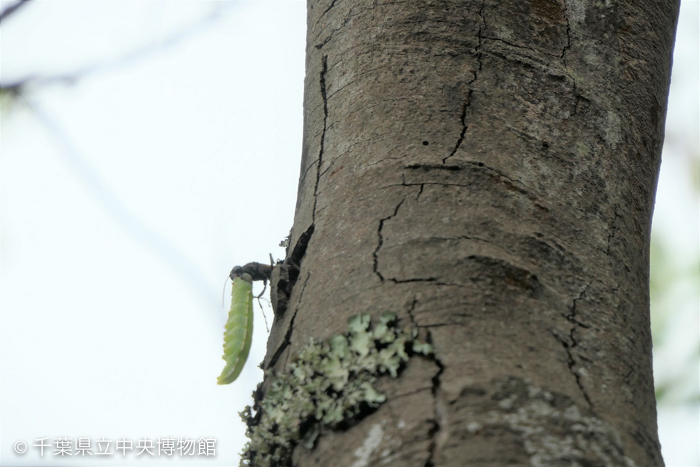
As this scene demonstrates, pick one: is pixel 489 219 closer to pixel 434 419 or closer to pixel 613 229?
pixel 613 229

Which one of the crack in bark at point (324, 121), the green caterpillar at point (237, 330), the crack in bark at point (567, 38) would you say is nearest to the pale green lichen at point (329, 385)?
the crack in bark at point (324, 121)

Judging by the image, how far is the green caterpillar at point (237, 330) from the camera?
5.31 ft

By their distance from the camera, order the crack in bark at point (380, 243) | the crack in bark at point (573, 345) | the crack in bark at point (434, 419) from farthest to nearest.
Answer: the crack in bark at point (380, 243) → the crack in bark at point (573, 345) → the crack in bark at point (434, 419)

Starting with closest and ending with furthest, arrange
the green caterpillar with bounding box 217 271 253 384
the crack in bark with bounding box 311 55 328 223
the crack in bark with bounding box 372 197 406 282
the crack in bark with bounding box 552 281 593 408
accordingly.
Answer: the crack in bark with bounding box 552 281 593 408, the crack in bark with bounding box 372 197 406 282, the crack in bark with bounding box 311 55 328 223, the green caterpillar with bounding box 217 271 253 384

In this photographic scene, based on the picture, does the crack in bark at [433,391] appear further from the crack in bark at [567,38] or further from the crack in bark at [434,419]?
the crack in bark at [567,38]

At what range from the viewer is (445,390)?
98cm

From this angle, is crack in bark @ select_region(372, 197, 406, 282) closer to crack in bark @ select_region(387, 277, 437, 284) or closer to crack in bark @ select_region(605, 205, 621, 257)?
crack in bark @ select_region(387, 277, 437, 284)

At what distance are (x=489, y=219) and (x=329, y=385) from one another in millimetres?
371

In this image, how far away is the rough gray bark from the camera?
0.98 metres

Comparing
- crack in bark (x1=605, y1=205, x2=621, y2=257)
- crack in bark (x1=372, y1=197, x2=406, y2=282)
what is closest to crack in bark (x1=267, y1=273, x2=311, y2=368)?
crack in bark (x1=372, y1=197, x2=406, y2=282)

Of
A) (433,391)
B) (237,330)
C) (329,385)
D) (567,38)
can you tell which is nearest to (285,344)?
(329,385)

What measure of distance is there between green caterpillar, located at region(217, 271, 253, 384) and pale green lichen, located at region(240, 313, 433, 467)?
45 centimetres

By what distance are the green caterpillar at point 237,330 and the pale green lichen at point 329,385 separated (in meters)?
0.45

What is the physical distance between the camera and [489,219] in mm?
1185
